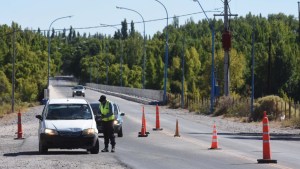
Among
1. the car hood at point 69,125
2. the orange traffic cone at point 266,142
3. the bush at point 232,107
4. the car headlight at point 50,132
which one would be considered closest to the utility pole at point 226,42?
the bush at point 232,107

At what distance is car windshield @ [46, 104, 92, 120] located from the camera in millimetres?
25047

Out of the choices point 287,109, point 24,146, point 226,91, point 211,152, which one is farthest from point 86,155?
point 226,91

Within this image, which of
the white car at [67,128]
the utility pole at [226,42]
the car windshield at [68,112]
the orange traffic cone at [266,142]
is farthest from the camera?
the utility pole at [226,42]

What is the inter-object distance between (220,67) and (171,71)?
3163cm

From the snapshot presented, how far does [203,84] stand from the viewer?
458ft

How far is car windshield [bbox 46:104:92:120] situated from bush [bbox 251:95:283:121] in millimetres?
27357

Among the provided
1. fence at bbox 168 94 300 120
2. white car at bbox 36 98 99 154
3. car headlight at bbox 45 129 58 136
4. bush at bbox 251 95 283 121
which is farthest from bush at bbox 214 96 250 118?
car headlight at bbox 45 129 58 136

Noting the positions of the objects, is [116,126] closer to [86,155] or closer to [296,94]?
[86,155]

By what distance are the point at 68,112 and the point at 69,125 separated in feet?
3.58

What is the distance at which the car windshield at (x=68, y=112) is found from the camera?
2505cm

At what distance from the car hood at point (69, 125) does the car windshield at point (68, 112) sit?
463 mm

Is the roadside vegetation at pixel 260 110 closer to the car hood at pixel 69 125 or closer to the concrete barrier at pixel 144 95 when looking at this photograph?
the concrete barrier at pixel 144 95

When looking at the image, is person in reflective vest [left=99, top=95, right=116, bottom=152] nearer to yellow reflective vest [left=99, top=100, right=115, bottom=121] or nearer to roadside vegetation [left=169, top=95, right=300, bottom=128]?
yellow reflective vest [left=99, top=100, right=115, bottom=121]

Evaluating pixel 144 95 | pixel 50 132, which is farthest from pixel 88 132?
pixel 144 95
